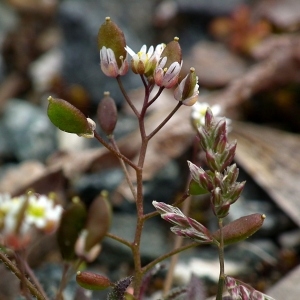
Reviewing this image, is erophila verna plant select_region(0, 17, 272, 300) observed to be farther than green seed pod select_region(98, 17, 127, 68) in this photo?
No

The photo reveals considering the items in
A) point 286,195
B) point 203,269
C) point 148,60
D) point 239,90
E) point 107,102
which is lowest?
point 203,269

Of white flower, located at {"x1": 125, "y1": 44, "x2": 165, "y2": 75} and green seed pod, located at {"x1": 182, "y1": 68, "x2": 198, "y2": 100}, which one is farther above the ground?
white flower, located at {"x1": 125, "y1": 44, "x2": 165, "y2": 75}

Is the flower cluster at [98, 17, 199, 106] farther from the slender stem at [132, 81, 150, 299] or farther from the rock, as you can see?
the rock

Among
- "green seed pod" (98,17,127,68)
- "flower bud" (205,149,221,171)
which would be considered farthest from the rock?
"flower bud" (205,149,221,171)

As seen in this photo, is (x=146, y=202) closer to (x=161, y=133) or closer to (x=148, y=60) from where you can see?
(x=161, y=133)

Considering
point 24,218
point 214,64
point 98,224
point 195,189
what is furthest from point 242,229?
point 214,64

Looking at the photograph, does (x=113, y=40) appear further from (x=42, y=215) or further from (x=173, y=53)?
(x=42, y=215)

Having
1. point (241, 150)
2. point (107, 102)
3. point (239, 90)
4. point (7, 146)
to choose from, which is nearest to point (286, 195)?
point (241, 150)
